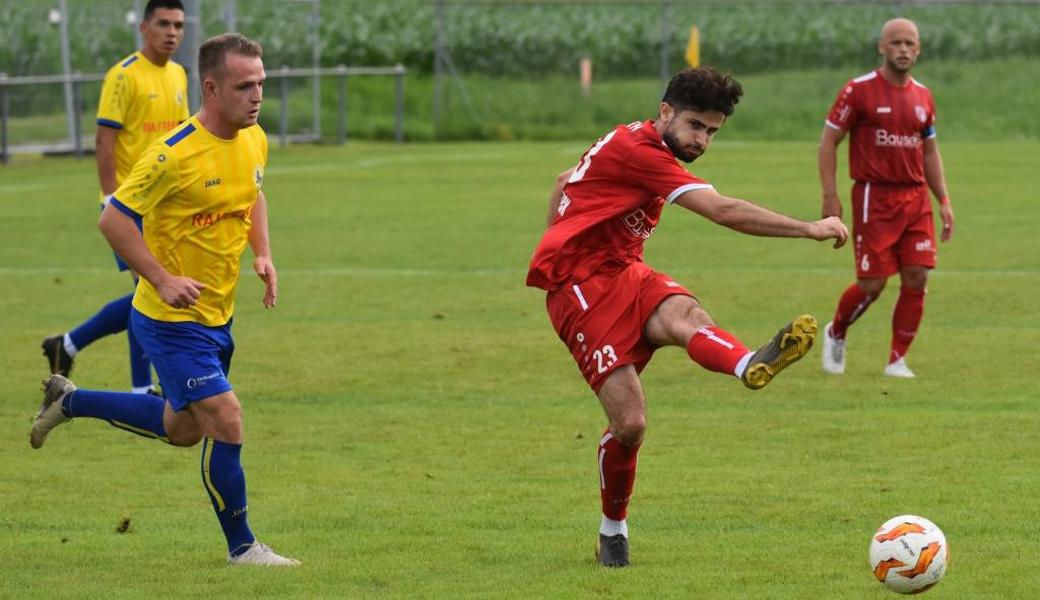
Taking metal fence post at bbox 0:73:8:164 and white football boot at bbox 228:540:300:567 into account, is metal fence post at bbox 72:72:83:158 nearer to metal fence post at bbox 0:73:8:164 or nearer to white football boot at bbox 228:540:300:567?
metal fence post at bbox 0:73:8:164

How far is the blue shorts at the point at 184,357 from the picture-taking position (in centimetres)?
667

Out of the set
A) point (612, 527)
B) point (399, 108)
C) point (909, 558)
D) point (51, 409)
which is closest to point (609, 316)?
point (612, 527)

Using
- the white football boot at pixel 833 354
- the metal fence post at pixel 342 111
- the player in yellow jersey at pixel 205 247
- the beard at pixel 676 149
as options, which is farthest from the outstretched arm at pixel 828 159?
the metal fence post at pixel 342 111

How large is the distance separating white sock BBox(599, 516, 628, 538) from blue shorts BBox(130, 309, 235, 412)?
5.10 ft

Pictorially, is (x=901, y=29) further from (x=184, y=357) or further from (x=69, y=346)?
(x=184, y=357)

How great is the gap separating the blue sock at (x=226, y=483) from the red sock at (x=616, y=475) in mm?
1406

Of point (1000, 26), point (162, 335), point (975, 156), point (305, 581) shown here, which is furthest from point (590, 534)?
point (1000, 26)

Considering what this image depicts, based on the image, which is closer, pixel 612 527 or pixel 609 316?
pixel 609 316

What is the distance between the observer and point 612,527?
22.4ft

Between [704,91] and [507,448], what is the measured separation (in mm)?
3198

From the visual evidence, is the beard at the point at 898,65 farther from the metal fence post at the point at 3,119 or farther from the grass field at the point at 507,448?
the metal fence post at the point at 3,119

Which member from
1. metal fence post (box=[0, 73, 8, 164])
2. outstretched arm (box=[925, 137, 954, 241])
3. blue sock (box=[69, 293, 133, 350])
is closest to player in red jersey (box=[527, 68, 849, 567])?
blue sock (box=[69, 293, 133, 350])

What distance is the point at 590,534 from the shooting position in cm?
735

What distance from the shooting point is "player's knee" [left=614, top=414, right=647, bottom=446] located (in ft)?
21.5
